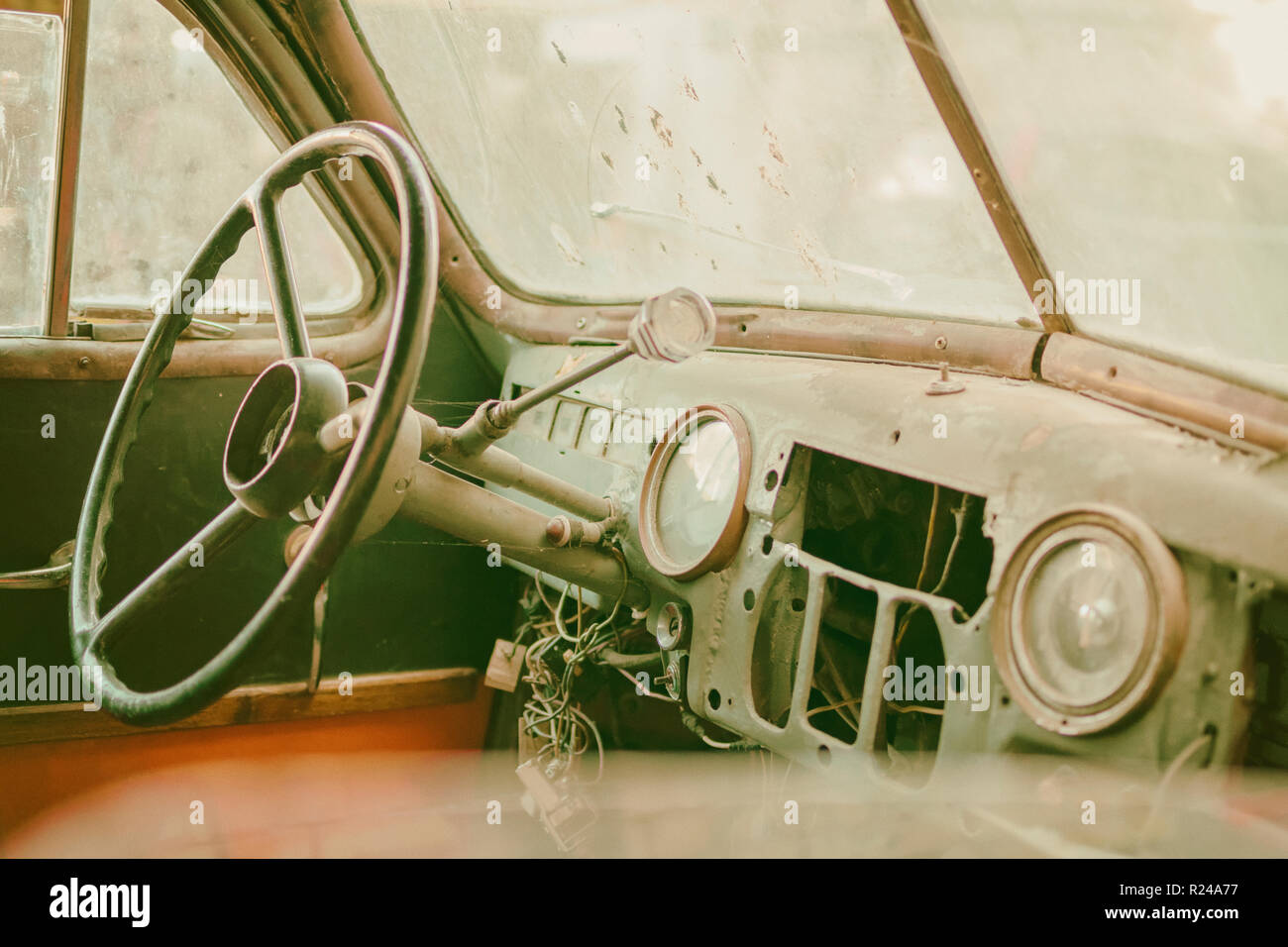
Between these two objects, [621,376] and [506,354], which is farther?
[506,354]

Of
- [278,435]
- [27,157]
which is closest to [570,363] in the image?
[278,435]

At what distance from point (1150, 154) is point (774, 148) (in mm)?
614

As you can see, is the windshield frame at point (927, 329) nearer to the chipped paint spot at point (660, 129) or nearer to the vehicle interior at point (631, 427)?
the vehicle interior at point (631, 427)

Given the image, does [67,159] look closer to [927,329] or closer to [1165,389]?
[927,329]

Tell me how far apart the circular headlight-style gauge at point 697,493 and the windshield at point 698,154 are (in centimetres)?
30

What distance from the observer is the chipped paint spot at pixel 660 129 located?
6.53 ft

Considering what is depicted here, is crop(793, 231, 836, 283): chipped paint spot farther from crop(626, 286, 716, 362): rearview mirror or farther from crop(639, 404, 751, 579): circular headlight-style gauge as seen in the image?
crop(626, 286, 716, 362): rearview mirror

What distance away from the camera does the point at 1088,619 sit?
1.08 metres

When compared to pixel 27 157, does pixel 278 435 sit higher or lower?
lower

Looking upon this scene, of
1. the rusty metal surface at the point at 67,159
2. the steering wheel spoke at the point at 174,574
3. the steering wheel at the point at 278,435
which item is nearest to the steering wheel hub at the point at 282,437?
the steering wheel at the point at 278,435

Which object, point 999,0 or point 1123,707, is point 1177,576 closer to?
point 1123,707

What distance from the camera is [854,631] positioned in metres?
1.51
